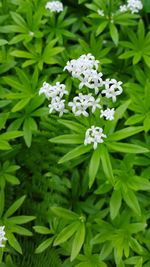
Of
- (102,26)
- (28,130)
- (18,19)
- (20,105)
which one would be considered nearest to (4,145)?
(28,130)

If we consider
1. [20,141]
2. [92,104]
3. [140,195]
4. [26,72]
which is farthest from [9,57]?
[140,195]

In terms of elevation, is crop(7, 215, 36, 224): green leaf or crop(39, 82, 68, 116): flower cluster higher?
crop(39, 82, 68, 116): flower cluster

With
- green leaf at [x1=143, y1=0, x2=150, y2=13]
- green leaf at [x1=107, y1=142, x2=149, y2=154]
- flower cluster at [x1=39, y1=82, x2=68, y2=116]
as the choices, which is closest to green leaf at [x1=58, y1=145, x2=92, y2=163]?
green leaf at [x1=107, y1=142, x2=149, y2=154]

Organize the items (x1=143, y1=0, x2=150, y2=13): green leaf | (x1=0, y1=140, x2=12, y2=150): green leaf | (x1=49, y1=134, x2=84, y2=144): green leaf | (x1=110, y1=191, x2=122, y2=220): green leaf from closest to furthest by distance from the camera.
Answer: (x1=49, y1=134, x2=84, y2=144): green leaf → (x1=110, y1=191, x2=122, y2=220): green leaf → (x1=0, y1=140, x2=12, y2=150): green leaf → (x1=143, y1=0, x2=150, y2=13): green leaf

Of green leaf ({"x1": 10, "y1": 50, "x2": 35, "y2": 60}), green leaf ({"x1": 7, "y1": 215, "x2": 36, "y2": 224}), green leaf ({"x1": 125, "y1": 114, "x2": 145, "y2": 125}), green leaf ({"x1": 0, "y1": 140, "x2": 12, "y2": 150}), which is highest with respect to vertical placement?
green leaf ({"x1": 10, "y1": 50, "x2": 35, "y2": 60})

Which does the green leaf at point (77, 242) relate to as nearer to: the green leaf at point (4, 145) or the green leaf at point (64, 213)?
the green leaf at point (64, 213)

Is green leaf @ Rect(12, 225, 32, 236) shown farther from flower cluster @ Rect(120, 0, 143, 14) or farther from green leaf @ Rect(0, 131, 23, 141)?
flower cluster @ Rect(120, 0, 143, 14)

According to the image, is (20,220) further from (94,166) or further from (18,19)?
(18,19)

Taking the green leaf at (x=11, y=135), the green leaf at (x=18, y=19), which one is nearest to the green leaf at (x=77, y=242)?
the green leaf at (x=11, y=135)
